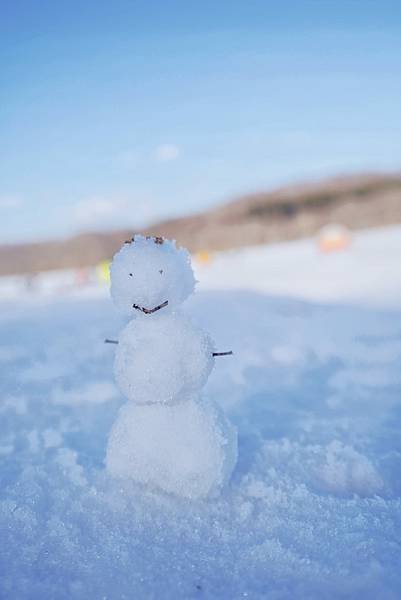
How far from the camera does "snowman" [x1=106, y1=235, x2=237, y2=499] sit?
4.10 feet

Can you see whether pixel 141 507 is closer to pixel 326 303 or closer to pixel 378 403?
pixel 378 403

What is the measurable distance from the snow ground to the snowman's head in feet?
1.57

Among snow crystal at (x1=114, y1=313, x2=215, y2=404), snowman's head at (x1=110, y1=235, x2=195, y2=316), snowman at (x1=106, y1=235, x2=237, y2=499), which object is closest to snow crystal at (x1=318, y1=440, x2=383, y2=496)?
snowman at (x1=106, y1=235, x2=237, y2=499)

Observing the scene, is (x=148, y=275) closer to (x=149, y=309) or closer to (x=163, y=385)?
(x=149, y=309)

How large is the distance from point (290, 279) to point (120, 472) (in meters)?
3.84

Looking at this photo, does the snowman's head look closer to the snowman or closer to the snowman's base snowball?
the snowman

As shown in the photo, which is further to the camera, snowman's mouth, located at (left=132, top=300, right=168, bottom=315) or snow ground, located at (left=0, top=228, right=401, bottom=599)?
snowman's mouth, located at (left=132, top=300, right=168, bottom=315)

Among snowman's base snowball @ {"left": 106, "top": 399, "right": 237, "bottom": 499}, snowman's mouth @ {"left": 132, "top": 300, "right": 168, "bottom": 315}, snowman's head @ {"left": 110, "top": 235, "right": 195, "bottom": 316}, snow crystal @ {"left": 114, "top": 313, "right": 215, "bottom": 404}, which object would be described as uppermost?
snowman's head @ {"left": 110, "top": 235, "right": 195, "bottom": 316}

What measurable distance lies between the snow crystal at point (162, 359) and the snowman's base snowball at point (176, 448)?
0.18 feet

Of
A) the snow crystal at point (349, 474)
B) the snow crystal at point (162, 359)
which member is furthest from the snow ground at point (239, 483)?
the snow crystal at point (162, 359)

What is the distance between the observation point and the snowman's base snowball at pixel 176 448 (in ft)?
4.11

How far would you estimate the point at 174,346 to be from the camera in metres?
1.27

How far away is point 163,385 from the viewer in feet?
4.08

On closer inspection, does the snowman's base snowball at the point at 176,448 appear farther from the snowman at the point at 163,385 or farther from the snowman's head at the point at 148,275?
the snowman's head at the point at 148,275
